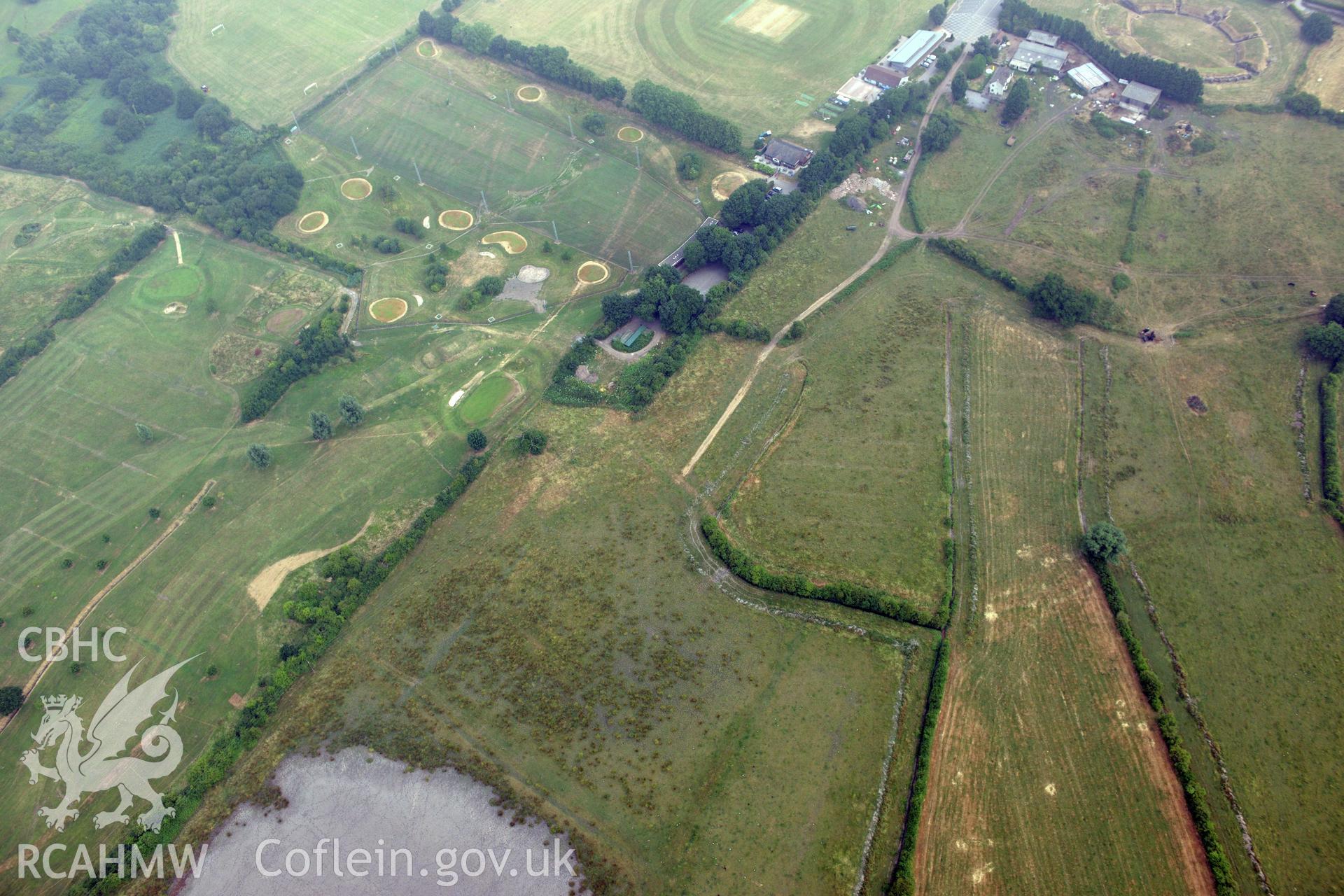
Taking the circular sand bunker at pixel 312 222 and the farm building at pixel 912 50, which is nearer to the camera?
the circular sand bunker at pixel 312 222

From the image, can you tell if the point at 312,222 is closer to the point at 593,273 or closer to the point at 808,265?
the point at 593,273

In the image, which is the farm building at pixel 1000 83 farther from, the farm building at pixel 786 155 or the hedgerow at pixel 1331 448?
the hedgerow at pixel 1331 448

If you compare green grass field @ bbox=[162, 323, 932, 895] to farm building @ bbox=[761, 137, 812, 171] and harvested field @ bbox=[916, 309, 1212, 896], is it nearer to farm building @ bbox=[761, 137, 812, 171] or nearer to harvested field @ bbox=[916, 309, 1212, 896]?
harvested field @ bbox=[916, 309, 1212, 896]

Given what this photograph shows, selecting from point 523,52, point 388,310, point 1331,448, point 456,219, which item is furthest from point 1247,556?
point 523,52

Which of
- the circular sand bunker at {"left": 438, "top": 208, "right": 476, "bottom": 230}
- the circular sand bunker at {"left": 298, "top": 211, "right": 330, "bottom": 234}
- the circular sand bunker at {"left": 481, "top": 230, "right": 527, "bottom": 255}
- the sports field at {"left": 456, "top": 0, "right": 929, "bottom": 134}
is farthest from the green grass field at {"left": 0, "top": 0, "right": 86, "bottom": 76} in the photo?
the circular sand bunker at {"left": 481, "top": 230, "right": 527, "bottom": 255}

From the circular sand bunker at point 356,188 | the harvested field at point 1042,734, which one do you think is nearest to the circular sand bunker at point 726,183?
the circular sand bunker at point 356,188

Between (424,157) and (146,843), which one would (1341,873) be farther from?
(424,157)
